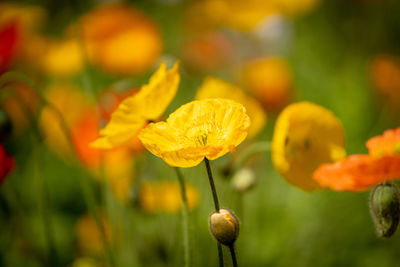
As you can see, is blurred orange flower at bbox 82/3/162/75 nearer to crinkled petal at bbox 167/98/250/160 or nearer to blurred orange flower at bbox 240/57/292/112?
blurred orange flower at bbox 240/57/292/112

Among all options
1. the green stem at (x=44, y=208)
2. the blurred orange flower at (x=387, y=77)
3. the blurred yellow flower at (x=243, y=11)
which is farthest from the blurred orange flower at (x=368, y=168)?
the blurred yellow flower at (x=243, y=11)

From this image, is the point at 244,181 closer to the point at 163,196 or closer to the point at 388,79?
the point at 163,196

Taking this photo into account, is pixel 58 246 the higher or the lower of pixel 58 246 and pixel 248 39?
the lower

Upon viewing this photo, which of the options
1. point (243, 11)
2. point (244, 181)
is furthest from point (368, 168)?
point (243, 11)

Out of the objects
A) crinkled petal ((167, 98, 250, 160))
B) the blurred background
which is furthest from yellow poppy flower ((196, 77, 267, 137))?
crinkled petal ((167, 98, 250, 160))

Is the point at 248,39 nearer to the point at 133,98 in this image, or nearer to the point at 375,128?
the point at 375,128

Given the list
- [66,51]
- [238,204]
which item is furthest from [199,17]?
[238,204]
